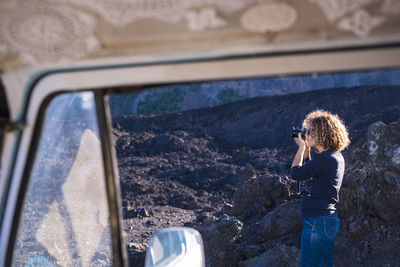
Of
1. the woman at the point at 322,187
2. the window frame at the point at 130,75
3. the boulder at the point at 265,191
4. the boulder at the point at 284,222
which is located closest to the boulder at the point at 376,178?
the boulder at the point at 284,222

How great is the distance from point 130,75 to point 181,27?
0.14 m

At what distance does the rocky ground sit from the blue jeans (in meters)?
2.01

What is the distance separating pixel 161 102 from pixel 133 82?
48.1ft

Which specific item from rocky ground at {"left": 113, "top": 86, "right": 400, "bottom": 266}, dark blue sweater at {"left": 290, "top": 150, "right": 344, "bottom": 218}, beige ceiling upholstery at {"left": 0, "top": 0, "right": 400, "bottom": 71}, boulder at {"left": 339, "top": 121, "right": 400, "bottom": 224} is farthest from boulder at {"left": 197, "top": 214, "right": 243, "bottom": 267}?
beige ceiling upholstery at {"left": 0, "top": 0, "right": 400, "bottom": 71}

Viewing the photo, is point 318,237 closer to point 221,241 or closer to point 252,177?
point 221,241

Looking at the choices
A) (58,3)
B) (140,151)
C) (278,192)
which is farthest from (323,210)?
(140,151)

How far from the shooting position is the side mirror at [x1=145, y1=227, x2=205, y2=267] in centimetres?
185

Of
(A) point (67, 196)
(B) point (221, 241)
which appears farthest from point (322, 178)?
(B) point (221, 241)

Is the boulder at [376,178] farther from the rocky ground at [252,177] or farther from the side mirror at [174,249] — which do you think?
the side mirror at [174,249]

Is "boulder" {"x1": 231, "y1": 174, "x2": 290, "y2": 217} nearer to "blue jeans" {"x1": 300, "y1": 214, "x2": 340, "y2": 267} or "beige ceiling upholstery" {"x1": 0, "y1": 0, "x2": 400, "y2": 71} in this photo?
"blue jeans" {"x1": 300, "y1": 214, "x2": 340, "y2": 267}

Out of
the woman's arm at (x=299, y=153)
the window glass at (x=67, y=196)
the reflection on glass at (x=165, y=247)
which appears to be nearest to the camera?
the window glass at (x=67, y=196)

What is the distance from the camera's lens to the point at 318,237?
275 cm

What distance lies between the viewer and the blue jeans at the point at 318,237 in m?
2.73

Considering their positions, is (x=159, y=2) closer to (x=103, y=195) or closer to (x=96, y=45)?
(x=96, y=45)
